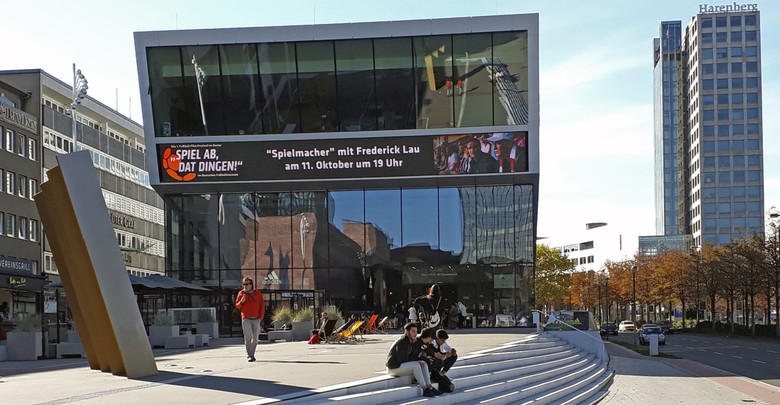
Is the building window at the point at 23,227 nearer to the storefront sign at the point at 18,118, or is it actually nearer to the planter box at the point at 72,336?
the storefront sign at the point at 18,118

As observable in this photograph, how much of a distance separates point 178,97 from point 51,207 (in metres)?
30.8

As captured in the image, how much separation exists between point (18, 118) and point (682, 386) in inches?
1904

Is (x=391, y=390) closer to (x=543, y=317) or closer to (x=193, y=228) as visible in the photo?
(x=543, y=317)

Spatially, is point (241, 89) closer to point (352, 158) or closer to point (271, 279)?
point (352, 158)

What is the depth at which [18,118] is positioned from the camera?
6256cm

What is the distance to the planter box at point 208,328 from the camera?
37.8 metres

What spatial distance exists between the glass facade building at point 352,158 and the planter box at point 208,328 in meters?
7.88

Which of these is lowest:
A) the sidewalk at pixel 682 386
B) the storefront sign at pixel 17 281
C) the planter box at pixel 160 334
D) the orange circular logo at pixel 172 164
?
the sidewalk at pixel 682 386

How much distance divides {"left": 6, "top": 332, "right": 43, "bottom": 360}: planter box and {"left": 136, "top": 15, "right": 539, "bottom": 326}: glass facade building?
20.3 metres

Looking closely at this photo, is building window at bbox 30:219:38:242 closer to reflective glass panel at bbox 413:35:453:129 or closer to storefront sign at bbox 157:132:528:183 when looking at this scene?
storefront sign at bbox 157:132:528:183

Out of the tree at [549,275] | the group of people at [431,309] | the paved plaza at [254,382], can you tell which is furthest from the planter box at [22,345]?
the tree at [549,275]

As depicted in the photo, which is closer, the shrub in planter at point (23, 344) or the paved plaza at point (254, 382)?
the paved plaza at point (254, 382)

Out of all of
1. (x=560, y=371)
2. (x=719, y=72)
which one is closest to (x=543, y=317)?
(x=560, y=371)

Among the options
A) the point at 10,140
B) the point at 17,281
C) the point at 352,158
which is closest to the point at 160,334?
the point at 352,158
